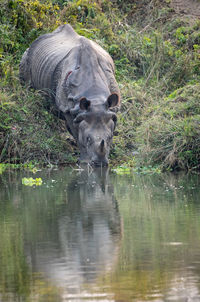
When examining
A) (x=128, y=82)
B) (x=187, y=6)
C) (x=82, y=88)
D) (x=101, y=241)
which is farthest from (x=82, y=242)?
(x=187, y=6)

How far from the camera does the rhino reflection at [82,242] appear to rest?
5125mm

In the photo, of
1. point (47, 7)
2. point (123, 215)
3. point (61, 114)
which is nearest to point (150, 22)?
point (47, 7)

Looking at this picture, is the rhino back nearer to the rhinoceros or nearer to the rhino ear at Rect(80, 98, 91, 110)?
the rhinoceros

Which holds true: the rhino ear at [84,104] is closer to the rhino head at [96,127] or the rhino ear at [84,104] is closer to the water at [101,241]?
the rhino head at [96,127]

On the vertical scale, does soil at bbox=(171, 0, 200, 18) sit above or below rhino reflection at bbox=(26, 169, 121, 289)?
above

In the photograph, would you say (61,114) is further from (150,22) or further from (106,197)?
(150,22)

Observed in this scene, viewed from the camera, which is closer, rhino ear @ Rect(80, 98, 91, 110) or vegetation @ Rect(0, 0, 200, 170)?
vegetation @ Rect(0, 0, 200, 170)

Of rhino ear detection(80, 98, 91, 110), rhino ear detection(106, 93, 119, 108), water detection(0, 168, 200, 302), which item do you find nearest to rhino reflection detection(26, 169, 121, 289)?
water detection(0, 168, 200, 302)

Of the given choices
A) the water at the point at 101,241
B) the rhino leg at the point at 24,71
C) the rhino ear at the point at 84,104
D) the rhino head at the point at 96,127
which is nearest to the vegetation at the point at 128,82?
the rhino leg at the point at 24,71

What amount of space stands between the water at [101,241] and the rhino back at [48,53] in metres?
4.44

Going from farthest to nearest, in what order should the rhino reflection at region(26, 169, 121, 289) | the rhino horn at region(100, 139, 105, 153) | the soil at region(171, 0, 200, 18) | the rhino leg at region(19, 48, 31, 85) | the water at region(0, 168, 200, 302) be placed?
the soil at region(171, 0, 200, 18), the rhino leg at region(19, 48, 31, 85), the rhino horn at region(100, 139, 105, 153), the rhino reflection at region(26, 169, 121, 289), the water at region(0, 168, 200, 302)

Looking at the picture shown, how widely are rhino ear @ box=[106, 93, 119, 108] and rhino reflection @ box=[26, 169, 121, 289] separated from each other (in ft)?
10.8

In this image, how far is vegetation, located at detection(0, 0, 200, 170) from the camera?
12.0m

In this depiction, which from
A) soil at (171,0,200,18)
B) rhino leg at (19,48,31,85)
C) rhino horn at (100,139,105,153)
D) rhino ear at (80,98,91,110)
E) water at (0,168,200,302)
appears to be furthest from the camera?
soil at (171,0,200,18)
